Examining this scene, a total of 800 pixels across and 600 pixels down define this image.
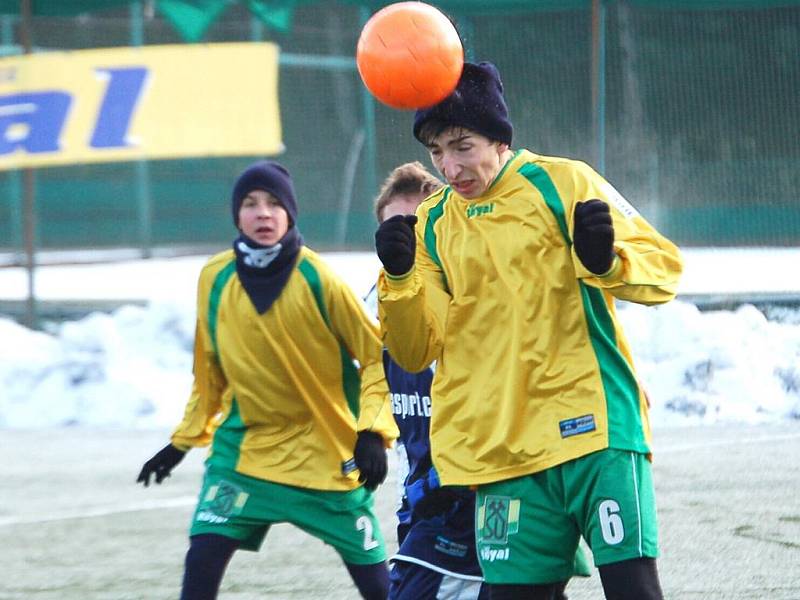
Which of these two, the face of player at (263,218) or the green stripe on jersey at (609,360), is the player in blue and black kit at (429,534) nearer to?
the green stripe on jersey at (609,360)

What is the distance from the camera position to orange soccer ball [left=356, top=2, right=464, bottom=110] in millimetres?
4359

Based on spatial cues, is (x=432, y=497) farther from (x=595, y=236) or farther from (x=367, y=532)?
(x=595, y=236)

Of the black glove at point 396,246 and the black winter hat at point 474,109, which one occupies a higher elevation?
the black winter hat at point 474,109

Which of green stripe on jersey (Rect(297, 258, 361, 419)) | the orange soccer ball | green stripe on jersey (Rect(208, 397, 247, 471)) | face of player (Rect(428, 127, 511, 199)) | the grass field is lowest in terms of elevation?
the grass field

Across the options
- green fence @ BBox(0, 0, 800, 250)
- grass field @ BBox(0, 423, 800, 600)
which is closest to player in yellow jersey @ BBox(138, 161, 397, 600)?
grass field @ BBox(0, 423, 800, 600)

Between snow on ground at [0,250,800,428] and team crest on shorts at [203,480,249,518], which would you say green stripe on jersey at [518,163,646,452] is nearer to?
team crest on shorts at [203,480,249,518]

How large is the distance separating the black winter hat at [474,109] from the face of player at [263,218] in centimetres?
154

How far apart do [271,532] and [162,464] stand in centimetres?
220

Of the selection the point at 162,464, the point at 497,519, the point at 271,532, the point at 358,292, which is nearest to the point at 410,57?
the point at 497,519

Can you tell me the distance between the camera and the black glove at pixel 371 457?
5.43m

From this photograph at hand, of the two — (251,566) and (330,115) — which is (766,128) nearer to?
(330,115)

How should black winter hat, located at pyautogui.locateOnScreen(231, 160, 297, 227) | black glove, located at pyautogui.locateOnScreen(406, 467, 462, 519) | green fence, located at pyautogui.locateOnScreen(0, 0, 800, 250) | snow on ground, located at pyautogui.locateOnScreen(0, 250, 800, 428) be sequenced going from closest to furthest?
black glove, located at pyautogui.locateOnScreen(406, 467, 462, 519) → black winter hat, located at pyautogui.locateOnScreen(231, 160, 297, 227) → snow on ground, located at pyautogui.locateOnScreen(0, 250, 800, 428) → green fence, located at pyautogui.locateOnScreen(0, 0, 800, 250)

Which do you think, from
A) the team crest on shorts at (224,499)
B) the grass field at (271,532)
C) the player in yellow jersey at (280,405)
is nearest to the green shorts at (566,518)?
the player in yellow jersey at (280,405)

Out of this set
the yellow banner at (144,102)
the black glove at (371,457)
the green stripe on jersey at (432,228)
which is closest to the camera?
the green stripe on jersey at (432,228)
